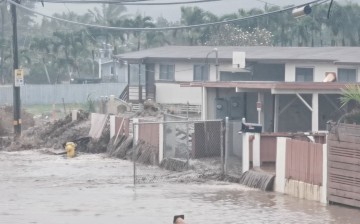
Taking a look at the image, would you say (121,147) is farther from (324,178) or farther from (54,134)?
(324,178)

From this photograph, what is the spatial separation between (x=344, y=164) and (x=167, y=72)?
33268mm

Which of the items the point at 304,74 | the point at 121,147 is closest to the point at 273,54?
the point at 304,74

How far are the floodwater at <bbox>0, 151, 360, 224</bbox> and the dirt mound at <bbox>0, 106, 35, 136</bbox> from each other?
42.8 feet

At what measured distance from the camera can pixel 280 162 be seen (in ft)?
92.7

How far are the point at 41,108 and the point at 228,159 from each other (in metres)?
40.2

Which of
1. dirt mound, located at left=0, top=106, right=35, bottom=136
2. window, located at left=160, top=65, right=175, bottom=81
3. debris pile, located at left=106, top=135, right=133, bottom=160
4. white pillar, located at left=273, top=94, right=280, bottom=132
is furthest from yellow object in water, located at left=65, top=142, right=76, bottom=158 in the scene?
window, located at left=160, top=65, right=175, bottom=81

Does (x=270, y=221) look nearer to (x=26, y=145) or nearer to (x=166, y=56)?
(x=26, y=145)

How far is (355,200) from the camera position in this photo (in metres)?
25.2

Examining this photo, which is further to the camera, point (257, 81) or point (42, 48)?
point (42, 48)

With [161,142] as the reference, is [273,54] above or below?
above

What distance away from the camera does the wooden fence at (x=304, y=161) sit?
26.7 m

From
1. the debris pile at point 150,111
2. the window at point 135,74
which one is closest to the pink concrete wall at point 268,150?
the debris pile at point 150,111

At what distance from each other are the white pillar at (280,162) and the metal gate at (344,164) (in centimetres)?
223

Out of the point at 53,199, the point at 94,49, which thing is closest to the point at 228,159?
the point at 53,199
